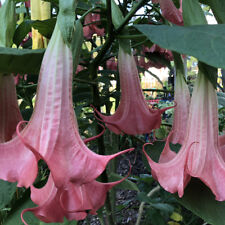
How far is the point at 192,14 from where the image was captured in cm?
34

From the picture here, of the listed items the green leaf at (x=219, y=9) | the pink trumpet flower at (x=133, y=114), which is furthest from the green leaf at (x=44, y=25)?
the green leaf at (x=219, y=9)

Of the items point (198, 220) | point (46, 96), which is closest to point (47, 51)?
point (46, 96)

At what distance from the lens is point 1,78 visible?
1.19 ft

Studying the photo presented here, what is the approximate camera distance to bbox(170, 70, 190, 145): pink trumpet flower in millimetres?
446

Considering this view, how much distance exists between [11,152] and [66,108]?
3.0 inches

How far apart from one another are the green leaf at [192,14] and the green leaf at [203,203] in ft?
0.73

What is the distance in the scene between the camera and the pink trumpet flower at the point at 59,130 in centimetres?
26

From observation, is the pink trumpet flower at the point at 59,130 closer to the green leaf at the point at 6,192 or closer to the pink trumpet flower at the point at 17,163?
the pink trumpet flower at the point at 17,163

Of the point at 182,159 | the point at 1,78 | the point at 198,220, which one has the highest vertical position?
the point at 1,78

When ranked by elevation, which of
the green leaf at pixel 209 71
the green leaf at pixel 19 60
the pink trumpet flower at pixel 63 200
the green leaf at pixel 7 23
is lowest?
the pink trumpet flower at pixel 63 200

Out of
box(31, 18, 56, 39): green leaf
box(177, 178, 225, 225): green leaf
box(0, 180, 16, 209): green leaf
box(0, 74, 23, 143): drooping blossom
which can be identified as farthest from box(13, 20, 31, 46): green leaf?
box(177, 178, 225, 225): green leaf

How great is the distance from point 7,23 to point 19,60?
0.12m

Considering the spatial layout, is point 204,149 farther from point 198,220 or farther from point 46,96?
point 198,220

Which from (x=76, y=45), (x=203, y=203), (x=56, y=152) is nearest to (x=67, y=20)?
(x=76, y=45)
